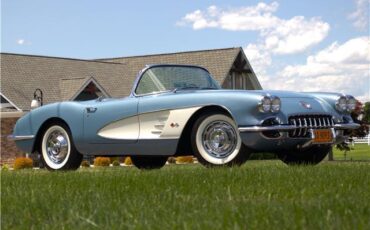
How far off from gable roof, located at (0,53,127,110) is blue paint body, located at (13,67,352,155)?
2056 centimetres

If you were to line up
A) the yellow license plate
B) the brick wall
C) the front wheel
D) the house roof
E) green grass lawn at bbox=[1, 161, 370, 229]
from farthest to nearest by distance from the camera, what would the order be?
the house roof → the brick wall → the yellow license plate → the front wheel → green grass lawn at bbox=[1, 161, 370, 229]

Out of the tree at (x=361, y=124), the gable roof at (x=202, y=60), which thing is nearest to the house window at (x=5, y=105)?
the gable roof at (x=202, y=60)

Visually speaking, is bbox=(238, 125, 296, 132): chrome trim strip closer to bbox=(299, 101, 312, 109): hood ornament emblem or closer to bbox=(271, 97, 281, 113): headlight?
bbox=(271, 97, 281, 113): headlight

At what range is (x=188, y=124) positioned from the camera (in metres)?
7.53

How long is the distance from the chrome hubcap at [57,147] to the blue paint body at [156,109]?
0.85ft

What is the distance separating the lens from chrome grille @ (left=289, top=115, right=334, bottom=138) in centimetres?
728

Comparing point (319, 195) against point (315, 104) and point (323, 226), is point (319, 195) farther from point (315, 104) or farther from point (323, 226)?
point (315, 104)

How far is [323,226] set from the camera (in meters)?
2.97

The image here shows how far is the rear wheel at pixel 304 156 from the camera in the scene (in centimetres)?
869

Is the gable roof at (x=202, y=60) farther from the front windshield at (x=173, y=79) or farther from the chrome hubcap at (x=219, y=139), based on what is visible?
the chrome hubcap at (x=219, y=139)

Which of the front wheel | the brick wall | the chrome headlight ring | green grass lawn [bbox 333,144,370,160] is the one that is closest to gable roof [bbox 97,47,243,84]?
green grass lawn [bbox 333,144,370,160]

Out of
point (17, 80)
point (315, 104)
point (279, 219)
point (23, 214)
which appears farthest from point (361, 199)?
point (17, 80)

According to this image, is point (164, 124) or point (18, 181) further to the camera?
point (164, 124)

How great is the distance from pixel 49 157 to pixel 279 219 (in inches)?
243
